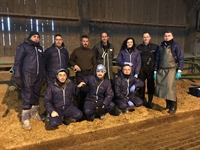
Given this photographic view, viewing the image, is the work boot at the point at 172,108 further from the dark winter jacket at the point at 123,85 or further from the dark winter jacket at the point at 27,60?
the dark winter jacket at the point at 27,60

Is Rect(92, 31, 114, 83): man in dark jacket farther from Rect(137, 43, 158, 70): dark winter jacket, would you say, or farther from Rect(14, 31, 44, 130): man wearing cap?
Rect(14, 31, 44, 130): man wearing cap

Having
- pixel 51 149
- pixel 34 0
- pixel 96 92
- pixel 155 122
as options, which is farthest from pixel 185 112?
pixel 34 0

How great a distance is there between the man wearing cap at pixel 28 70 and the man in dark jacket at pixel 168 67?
252cm

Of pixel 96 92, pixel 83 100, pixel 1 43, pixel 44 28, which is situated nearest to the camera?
pixel 96 92

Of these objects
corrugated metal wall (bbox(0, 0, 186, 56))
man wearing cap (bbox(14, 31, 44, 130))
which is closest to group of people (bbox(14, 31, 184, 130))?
man wearing cap (bbox(14, 31, 44, 130))

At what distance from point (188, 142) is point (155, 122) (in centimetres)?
94

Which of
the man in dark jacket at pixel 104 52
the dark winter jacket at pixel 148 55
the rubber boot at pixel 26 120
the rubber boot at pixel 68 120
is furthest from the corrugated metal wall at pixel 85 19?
the rubber boot at pixel 68 120

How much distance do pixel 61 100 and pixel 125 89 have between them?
139 centimetres

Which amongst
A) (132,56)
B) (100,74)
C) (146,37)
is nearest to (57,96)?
(100,74)

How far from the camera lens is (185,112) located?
15.4ft

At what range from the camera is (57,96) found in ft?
12.1

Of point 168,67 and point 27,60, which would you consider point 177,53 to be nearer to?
point 168,67

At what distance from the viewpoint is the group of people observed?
365 cm

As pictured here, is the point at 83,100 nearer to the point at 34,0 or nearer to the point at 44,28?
the point at 44,28
